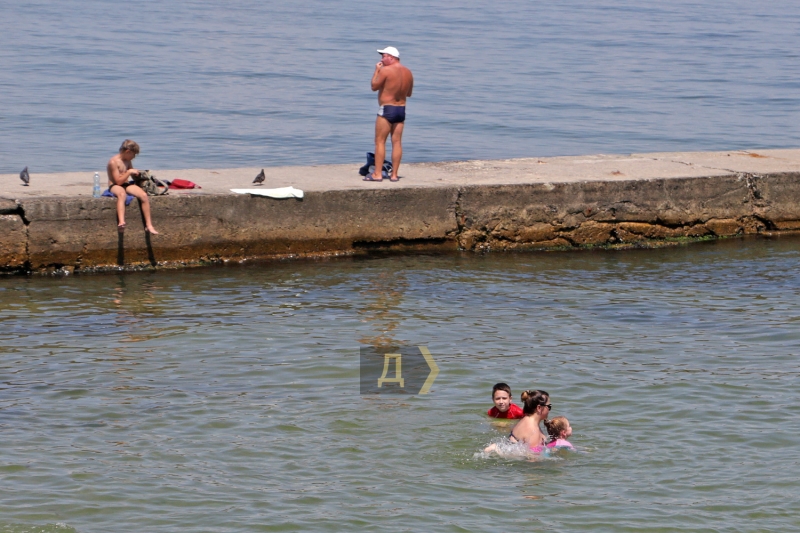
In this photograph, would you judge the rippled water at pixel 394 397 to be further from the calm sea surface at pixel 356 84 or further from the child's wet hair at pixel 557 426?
the calm sea surface at pixel 356 84

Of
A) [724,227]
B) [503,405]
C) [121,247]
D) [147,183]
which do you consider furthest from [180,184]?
[724,227]

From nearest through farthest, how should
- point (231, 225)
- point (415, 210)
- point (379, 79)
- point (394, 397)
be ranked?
point (394, 397) < point (231, 225) < point (379, 79) < point (415, 210)

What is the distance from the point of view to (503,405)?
811 cm

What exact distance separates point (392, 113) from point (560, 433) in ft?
19.7

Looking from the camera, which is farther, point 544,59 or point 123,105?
point 544,59

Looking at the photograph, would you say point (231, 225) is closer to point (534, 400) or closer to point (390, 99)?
point (390, 99)

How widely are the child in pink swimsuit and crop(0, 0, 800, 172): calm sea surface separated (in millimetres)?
13315

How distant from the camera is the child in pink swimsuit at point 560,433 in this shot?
7.64 metres

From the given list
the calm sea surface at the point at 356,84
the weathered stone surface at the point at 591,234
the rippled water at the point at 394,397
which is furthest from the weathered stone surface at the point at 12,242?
the calm sea surface at the point at 356,84

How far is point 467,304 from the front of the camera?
36.5 feet

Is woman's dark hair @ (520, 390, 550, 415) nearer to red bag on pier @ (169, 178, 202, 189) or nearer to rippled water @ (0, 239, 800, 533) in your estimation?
rippled water @ (0, 239, 800, 533)

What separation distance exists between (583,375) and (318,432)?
2342 mm

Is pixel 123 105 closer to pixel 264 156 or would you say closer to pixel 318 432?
pixel 264 156

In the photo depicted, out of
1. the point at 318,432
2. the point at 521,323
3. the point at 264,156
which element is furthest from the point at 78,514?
the point at 264,156
